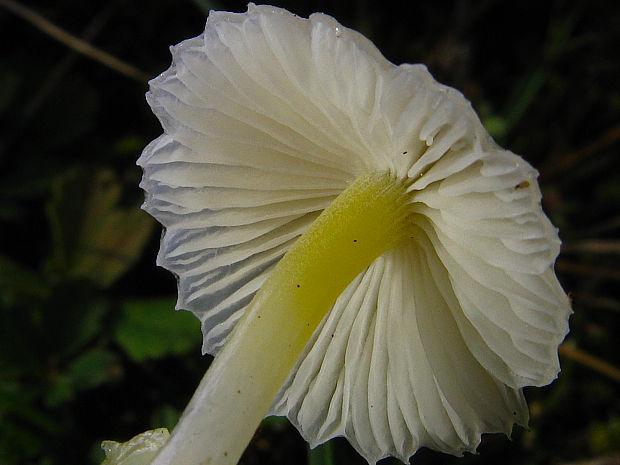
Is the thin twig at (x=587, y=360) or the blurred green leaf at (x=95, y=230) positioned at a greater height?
the blurred green leaf at (x=95, y=230)

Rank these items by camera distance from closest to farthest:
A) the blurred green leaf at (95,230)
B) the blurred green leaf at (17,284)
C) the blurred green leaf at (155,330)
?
1. the blurred green leaf at (155,330)
2. the blurred green leaf at (17,284)
3. the blurred green leaf at (95,230)

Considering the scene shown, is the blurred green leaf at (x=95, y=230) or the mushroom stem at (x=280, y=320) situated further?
the blurred green leaf at (x=95, y=230)

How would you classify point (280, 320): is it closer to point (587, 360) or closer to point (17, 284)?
point (17, 284)

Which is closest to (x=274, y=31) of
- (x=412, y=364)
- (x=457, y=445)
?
(x=412, y=364)

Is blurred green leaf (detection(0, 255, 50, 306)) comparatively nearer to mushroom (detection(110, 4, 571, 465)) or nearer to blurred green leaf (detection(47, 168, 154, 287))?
blurred green leaf (detection(47, 168, 154, 287))

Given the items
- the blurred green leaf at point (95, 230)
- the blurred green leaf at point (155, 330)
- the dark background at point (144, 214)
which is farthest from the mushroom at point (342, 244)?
the blurred green leaf at point (95, 230)

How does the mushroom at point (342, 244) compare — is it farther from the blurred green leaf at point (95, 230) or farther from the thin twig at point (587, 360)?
the thin twig at point (587, 360)

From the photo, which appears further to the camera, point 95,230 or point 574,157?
point 574,157

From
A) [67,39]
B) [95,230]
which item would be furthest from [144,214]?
[67,39]
